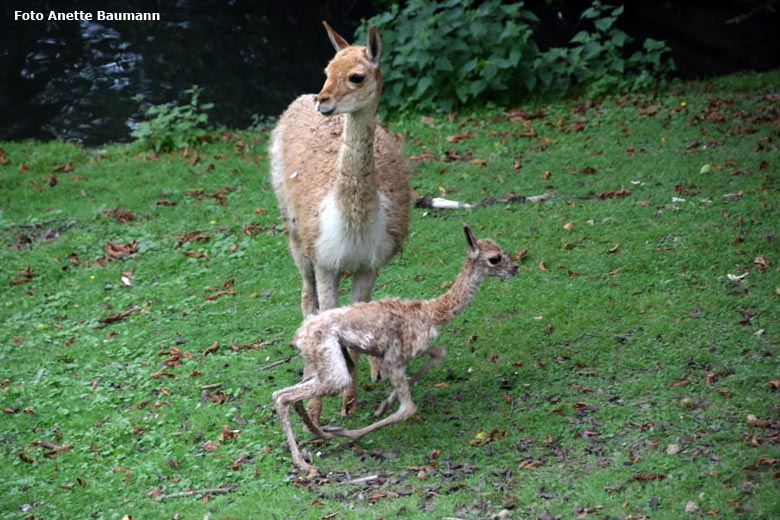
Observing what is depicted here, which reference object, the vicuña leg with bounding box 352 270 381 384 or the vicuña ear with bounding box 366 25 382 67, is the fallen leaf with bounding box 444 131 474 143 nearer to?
the vicuña leg with bounding box 352 270 381 384

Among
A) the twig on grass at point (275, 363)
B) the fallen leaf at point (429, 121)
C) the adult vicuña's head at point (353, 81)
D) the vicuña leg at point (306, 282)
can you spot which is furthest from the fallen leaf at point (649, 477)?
the fallen leaf at point (429, 121)

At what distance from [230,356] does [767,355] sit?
3550 millimetres

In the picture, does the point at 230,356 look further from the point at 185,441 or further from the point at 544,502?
the point at 544,502

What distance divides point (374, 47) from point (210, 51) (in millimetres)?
9521

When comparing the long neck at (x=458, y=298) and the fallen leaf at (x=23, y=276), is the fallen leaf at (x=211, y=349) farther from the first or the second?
→ the fallen leaf at (x=23, y=276)

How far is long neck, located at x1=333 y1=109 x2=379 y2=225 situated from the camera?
592 centimetres

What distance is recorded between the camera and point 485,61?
474 inches

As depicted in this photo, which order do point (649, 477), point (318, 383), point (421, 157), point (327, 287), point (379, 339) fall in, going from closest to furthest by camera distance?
point (649, 477) < point (318, 383) < point (379, 339) < point (327, 287) < point (421, 157)

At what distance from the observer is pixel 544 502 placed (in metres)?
4.85

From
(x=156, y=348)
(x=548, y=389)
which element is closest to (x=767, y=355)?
(x=548, y=389)

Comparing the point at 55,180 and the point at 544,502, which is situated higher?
the point at 55,180

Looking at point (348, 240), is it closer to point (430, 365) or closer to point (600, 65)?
point (430, 365)

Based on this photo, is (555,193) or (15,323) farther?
(555,193)

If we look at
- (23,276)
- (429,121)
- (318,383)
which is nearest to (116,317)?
(23,276)
